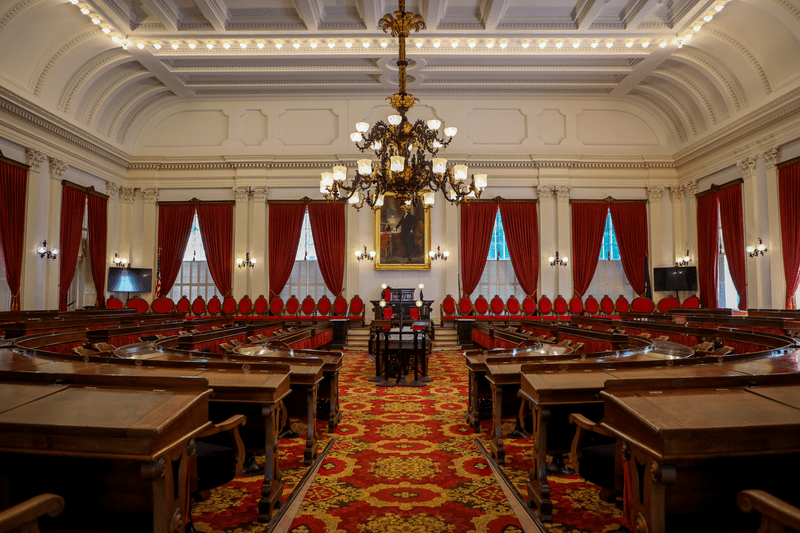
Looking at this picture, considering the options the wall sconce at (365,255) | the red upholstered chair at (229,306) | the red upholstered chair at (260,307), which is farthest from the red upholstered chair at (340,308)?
the red upholstered chair at (229,306)

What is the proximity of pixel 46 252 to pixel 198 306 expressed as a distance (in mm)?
3587

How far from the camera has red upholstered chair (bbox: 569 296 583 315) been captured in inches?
484

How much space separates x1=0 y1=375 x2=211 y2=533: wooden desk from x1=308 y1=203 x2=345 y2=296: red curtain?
418 inches

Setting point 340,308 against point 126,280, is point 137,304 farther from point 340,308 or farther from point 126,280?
point 340,308

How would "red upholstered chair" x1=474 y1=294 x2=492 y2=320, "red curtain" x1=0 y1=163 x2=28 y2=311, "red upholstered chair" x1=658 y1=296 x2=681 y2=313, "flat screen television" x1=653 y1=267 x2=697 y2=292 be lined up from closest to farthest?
"red curtain" x1=0 y1=163 x2=28 y2=311 → "flat screen television" x1=653 y1=267 x2=697 y2=292 → "red upholstered chair" x1=658 y1=296 x2=681 y2=313 → "red upholstered chair" x1=474 y1=294 x2=492 y2=320

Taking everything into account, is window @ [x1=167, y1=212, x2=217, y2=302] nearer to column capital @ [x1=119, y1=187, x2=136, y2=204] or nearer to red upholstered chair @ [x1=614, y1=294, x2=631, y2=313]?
column capital @ [x1=119, y1=187, x2=136, y2=204]

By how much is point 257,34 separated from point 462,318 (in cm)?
800

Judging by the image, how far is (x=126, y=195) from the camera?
12.9 meters

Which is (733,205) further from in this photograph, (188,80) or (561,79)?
(188,80)

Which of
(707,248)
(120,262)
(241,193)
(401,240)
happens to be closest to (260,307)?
(241,193)

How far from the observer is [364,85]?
12297mm

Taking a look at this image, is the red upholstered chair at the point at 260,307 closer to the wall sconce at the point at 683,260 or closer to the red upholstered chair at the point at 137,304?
the red upholstered chair at the point at 137,304

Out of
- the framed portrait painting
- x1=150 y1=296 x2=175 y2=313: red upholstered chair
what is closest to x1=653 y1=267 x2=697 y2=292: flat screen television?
the framed portrait painting

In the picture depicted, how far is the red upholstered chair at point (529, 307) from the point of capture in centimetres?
1240
